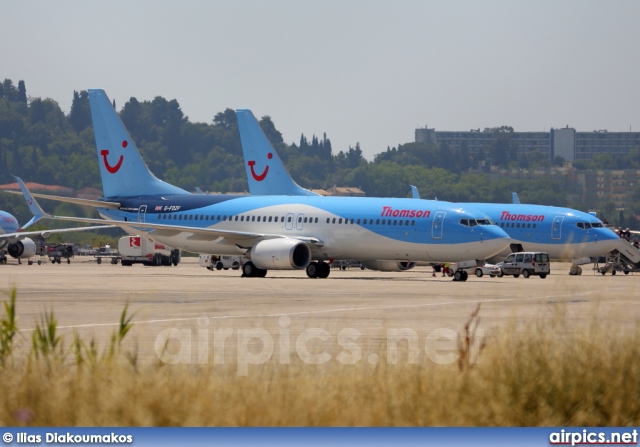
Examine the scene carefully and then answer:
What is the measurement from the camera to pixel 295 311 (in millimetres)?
29469

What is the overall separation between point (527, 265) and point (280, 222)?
49.2 feet

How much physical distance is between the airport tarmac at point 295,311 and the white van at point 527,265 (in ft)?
61.2

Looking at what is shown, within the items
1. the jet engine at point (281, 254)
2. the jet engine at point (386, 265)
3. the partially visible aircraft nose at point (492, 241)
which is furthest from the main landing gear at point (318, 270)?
the partially visible aircraft nose at point (492, 241)

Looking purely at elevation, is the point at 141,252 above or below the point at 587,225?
below

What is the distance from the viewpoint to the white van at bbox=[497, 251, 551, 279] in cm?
6519

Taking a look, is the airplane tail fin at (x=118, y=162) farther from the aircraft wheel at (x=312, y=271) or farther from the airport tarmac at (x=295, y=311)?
the airport tarmac at (x=295, y=311)

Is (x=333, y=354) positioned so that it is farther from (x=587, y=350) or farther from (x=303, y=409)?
(x=303, y=409)

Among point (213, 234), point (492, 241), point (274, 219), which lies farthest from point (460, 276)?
point (213, 234)

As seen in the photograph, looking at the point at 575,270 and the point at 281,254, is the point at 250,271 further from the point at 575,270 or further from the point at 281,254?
the point at 575,270

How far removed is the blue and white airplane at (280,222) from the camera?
52.6 meters

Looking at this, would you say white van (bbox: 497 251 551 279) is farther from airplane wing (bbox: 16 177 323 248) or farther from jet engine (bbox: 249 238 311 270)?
jet engine (bbox: 249 238 311 270)

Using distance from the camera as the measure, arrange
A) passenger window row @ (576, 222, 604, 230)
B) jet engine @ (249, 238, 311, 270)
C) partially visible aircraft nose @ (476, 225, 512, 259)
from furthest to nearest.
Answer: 1. passenger window row @ (576, 222, 604, 230)
2. jet engine @ (249, 238, 311, 270)
3. partially visible aircraft nose @ (476, 225, 512, 259)

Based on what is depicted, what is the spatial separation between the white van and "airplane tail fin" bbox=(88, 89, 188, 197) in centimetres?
1821

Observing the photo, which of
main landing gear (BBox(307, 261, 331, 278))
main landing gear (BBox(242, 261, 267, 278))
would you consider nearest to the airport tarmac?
main landing gear (BBox(307, 261, 331, 278))
